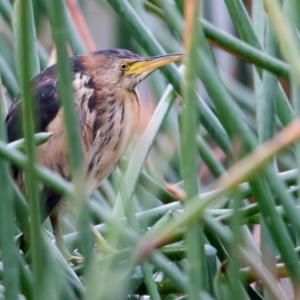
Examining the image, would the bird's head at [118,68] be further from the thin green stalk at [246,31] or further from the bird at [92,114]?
the thin green stalk at [246,31]

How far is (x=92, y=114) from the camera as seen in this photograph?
4.63 feet

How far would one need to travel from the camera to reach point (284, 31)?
1.63ft

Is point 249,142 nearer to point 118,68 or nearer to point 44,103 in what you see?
point 44,103

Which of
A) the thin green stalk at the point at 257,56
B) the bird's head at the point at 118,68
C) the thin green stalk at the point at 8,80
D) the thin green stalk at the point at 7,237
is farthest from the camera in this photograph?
the bird's head at the point at 118,68

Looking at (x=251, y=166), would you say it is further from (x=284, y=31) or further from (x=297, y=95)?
(x=297, y=95)

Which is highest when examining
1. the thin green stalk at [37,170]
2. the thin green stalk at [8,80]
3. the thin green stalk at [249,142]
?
the thin green stalk at [8,80]

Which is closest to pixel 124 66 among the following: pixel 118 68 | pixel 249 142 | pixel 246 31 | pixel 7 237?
pixel 118 68

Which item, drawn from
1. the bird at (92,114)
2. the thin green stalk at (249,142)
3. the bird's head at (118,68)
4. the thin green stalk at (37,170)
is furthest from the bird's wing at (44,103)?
the thin green stalk at (37,170)

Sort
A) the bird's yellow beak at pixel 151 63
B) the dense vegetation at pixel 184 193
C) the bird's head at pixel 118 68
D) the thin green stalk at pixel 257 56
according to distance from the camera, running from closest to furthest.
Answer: the dense vegetation at pixel 184 193 < the thin green stalk at pixel 257 56 < the bird's yellow beak at pixel 151 63 < the bird's head at pixel 118 68

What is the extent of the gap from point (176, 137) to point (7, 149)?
0.73m

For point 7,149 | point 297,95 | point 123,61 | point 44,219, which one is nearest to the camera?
point 7,149

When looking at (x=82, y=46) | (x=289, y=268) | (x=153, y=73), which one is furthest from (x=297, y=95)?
(x=82, y=46)

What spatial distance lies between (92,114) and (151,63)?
18cm

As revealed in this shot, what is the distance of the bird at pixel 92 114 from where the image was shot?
4.28 feet
